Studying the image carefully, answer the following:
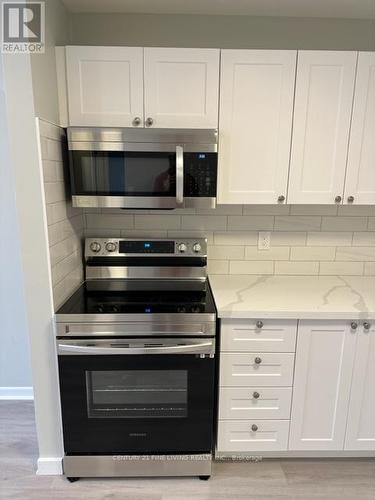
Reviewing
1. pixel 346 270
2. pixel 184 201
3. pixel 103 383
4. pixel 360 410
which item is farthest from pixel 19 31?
pixel 360 410

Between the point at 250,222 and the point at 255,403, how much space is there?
1.06m

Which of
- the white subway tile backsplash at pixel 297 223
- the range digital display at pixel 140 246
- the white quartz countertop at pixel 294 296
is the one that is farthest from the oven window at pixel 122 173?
the white subway tile backsplash at pixel 297 223

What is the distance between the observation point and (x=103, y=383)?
1.69 metres

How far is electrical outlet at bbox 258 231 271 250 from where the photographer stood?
2186 millimetres

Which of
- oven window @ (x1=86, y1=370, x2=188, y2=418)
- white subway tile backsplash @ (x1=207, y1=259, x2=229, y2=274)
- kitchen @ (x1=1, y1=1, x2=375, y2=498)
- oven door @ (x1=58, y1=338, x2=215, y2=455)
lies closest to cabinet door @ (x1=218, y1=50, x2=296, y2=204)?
kitchen @ (x1=1, y1=1, x2=375, y2=498)

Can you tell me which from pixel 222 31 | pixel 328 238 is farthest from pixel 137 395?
pixel 222 31

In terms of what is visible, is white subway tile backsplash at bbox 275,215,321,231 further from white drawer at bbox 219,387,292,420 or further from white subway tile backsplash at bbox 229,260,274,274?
white drawer at bbox 219,387,292,420

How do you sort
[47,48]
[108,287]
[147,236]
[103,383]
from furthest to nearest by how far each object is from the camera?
[147,236]
[108,287]
[103,383]
[47,48]

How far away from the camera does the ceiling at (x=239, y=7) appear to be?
1735 mm

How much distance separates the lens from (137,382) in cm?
169

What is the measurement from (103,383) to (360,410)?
1.35 metres

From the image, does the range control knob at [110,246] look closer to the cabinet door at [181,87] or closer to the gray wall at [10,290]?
the gray wall at [10,290]

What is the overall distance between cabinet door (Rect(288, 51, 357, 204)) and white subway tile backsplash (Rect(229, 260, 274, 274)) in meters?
0.51

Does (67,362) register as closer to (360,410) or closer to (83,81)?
(83,81)
